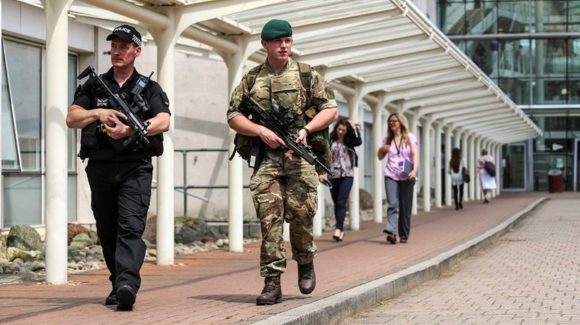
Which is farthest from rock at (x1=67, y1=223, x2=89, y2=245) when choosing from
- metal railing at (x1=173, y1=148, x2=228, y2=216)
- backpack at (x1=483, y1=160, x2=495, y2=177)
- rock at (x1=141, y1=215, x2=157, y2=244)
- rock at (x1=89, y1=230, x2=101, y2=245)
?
backpack at (x1=483, y1=160, x2=495, y2=177)

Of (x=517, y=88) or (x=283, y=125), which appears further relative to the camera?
(x=517, y=88)

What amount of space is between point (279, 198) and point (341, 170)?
9.21 m

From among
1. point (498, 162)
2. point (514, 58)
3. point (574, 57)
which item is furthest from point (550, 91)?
point (498, 162)

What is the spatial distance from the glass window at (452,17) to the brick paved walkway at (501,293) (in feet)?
140

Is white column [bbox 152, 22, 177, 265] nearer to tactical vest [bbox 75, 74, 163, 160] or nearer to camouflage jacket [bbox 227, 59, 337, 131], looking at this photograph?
camouflage jacket [bbox 227, 59, 337, 131]

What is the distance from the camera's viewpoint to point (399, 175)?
1647 cm

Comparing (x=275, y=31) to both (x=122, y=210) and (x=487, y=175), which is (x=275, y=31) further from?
(x=487, y=175)

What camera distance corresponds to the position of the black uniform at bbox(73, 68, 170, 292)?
782 centimetres

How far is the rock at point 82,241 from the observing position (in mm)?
15531

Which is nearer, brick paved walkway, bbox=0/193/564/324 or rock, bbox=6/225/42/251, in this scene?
brick paved walkway, bbox=0/193/564/324

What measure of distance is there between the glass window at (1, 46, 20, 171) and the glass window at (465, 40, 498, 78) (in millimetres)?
44935

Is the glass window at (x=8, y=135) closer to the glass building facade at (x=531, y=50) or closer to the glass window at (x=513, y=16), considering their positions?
the glass building facade at (x=531, y=50)

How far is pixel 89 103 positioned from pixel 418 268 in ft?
15.8

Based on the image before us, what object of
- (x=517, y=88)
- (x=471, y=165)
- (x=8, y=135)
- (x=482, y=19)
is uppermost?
(x=482, y=19)
